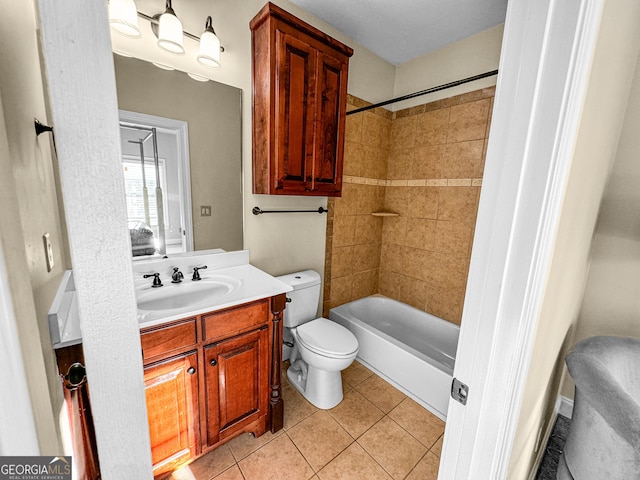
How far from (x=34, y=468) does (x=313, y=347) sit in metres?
1.45

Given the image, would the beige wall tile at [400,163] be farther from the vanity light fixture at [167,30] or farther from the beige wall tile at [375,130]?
the vanity light fixture at [167,30]

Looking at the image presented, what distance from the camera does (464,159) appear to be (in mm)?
2160

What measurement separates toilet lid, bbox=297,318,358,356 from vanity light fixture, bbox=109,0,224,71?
169 centimetres

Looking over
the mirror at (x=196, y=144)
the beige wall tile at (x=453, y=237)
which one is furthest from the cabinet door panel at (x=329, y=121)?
the beige wall tile at (x=453, y=237)

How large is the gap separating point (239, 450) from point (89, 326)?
161 centimetres

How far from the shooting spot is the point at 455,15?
6.01 ft

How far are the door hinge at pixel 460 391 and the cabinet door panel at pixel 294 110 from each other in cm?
133

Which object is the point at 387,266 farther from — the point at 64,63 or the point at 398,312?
the point at 64,63

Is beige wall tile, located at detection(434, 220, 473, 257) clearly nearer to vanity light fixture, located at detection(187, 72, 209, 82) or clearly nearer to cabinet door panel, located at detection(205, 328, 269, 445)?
cabinet door panel, located at detection(205, 328, 269, 445)

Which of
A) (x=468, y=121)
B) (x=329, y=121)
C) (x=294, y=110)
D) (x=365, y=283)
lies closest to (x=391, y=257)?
(x=365, y=283)

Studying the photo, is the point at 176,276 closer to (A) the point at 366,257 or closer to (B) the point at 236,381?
(B) the point at 236,381

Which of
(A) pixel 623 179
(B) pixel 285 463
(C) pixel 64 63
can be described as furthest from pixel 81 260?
(A) pixel 623 179

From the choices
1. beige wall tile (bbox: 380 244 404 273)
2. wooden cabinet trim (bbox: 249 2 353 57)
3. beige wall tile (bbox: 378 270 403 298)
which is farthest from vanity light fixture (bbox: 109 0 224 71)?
beige wall tile (bbox: 378 270 403 298)

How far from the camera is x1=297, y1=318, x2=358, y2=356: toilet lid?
168 centimetres
